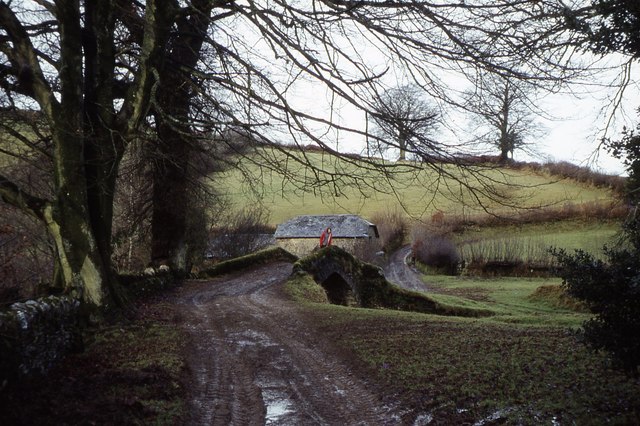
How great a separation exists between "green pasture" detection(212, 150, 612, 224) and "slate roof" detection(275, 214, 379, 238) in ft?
6.60

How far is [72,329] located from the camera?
23.9ft

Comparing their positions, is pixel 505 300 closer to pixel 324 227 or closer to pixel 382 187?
pixel 382 187

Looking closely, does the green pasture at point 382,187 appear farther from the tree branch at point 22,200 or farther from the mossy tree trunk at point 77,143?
the tree branch at point 22,200

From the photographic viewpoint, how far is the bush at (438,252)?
41.2 m

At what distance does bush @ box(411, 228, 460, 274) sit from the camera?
41219 mm

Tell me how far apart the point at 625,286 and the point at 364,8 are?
180 inches

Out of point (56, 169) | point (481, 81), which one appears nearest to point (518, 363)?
point (481, 81)

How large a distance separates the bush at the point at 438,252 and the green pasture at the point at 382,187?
229 centimetres

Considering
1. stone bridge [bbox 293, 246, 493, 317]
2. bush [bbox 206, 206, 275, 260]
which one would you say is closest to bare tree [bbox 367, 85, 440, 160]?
stone bridge [bbox 293, 246, 493, 317]

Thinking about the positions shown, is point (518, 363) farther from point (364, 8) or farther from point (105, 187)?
point (105, 187)

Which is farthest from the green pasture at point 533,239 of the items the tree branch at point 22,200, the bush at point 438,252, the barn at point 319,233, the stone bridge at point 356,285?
the tree branch at point 22,200

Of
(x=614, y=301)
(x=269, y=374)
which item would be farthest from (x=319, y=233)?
(x=614, y=301)

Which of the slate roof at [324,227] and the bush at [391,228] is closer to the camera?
the slate roof at [324,227]

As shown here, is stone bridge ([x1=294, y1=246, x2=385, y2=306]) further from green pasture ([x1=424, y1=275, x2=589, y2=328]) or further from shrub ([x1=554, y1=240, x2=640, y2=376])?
shrub ([x1=554, y1=240, x2=640, y2=376])
